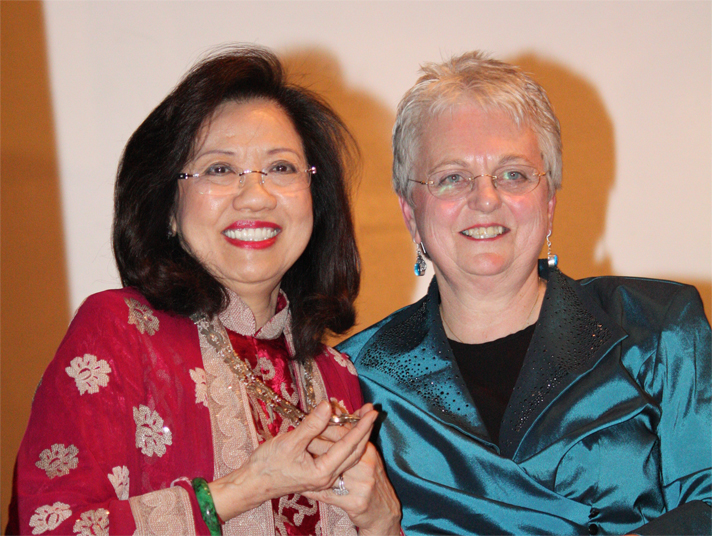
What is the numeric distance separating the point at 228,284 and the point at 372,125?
75.6 inches

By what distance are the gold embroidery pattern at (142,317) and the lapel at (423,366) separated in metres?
0.68

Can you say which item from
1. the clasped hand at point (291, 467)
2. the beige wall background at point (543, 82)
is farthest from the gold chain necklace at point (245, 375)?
the beige wall background at point (543, 82)

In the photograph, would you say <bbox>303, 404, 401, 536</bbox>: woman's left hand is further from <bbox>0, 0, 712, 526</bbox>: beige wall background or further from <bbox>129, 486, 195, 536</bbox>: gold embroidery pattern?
<bbox>0, 0, 712, 526</bbox>: beige wall background

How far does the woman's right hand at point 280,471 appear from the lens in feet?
5.32

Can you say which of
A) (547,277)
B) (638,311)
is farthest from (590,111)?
(638,311)

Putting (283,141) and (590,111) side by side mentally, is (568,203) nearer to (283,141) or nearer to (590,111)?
(590,111)

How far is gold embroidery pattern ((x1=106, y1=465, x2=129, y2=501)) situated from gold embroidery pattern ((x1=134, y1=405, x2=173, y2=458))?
0.07 m

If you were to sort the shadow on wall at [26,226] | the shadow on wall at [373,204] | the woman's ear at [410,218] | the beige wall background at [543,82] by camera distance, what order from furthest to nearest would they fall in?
the shadow on wall at [373,204], the beige wall background at [543,82], the shadow on wall at [26,226], the woman's ear at [410,218]

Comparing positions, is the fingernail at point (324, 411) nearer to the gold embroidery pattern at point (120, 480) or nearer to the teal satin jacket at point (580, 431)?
the gold embroidery pattern at point (120, 480)

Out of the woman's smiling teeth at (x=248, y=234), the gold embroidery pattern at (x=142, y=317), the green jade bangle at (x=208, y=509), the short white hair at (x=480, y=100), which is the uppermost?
the short white hair at (x=480, y=100)

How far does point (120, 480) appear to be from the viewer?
1619mm

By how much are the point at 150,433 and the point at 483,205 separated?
1.01 metres

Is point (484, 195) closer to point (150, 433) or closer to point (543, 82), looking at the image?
point (150, 433)

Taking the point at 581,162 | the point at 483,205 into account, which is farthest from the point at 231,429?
the point at 581,162
